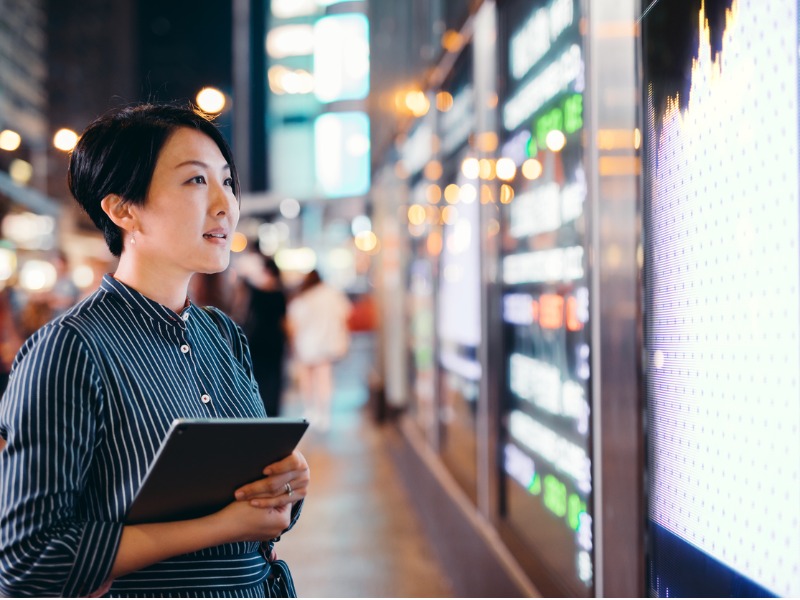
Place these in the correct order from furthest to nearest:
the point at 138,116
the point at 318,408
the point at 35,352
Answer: the point at 318,408, the point at 138,116, the point at 35,352

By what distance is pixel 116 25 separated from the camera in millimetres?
11797

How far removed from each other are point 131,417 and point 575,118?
4.93 feet

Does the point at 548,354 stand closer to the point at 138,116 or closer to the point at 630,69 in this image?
the point at 630,69

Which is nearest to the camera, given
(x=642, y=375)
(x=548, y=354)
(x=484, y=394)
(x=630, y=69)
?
(x=642, y=375)

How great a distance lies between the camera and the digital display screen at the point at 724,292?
3.42 ft

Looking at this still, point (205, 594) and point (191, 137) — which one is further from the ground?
point (191, 137)

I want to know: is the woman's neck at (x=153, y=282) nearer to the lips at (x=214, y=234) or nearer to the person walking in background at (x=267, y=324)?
the lips at (x=214, y=234)

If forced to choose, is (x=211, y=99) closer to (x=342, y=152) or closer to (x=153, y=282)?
(x=153, y=282)

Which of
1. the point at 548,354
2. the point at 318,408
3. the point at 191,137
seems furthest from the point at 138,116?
the point at 318,408

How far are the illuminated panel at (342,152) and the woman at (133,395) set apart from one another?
15724 millimetres

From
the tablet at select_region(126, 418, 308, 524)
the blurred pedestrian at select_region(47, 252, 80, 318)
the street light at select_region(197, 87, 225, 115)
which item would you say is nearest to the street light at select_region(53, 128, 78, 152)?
the tablet at select_region(126, 418, 308, 524)

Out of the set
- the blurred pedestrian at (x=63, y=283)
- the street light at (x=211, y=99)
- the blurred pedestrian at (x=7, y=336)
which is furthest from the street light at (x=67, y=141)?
the blurred pedestrian at (x=63, y=283)

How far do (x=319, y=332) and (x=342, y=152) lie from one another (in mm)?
10830

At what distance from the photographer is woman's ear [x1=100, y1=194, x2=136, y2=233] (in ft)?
3.99
